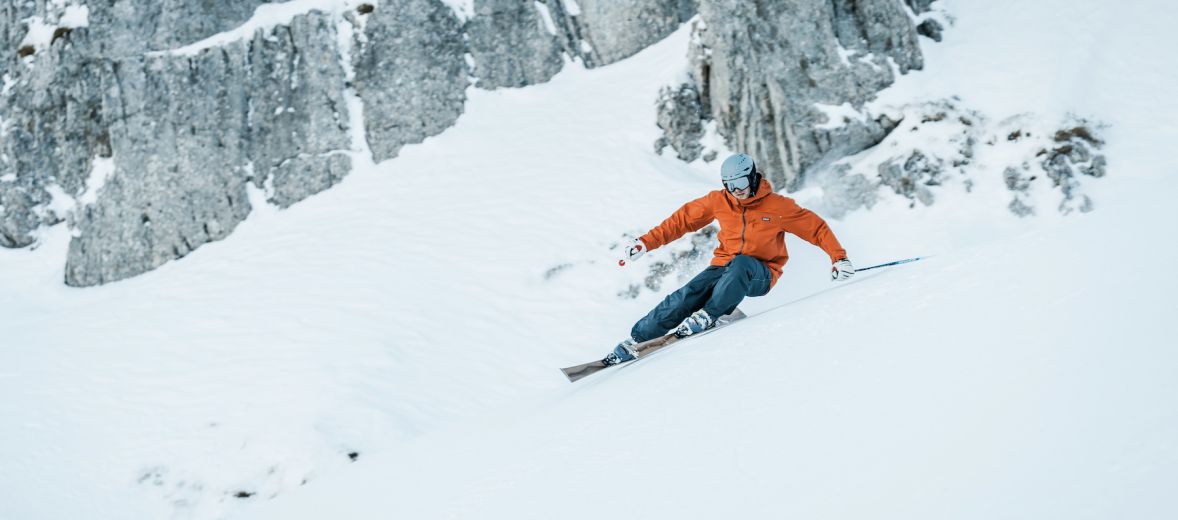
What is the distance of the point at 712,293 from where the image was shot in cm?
725

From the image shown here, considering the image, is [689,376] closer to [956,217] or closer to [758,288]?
[758,288]

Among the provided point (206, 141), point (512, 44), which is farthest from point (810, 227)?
point (206, 141)

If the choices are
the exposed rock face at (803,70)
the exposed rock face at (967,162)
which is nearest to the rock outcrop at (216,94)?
the exposed rock face at (803,70)

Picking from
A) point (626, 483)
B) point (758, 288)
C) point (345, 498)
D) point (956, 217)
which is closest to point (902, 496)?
point (626, 483)

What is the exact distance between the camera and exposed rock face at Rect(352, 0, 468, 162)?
1539 centimetres

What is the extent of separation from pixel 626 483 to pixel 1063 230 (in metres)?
2.64

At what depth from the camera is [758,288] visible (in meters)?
7.22

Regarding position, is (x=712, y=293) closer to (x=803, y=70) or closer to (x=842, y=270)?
(x=842, y=270)

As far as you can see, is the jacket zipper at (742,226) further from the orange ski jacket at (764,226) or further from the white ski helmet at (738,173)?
the white ski helmet at (738,173)

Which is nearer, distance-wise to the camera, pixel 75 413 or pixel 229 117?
pixel 75 413

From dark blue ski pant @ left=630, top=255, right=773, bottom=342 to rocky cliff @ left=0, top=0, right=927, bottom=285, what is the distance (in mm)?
6801

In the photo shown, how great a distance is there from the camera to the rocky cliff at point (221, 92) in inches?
591

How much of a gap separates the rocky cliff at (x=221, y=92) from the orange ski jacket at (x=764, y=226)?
21.3ft

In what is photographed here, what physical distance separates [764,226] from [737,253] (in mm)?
358
